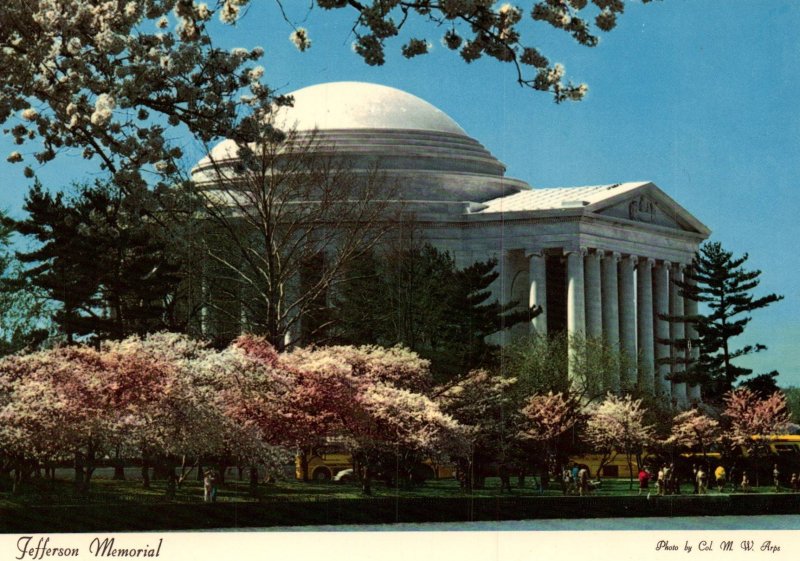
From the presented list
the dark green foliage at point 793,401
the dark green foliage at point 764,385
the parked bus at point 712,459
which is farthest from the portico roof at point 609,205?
the parked bus at point 712,459

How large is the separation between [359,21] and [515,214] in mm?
77503

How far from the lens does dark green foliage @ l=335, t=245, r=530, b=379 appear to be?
58.4 metres

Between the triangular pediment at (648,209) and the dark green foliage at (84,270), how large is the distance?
174ft

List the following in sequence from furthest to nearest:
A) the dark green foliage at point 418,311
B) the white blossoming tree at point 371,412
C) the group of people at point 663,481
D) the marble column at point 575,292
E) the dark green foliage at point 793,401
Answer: the marble column at point 575,292 < the dark green foliage at point 793,401 < the dark green foliage at point 418,311 < the group of people at point 663,481 < the white blossoming tree at point 371,412

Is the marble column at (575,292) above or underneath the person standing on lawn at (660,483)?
above

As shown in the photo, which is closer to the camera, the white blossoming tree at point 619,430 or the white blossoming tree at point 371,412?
the white blossoming tree at point 371,412

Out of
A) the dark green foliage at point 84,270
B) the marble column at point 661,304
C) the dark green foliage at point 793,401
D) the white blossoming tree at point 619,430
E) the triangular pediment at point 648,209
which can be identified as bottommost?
the white blossoming tree at point 619,430

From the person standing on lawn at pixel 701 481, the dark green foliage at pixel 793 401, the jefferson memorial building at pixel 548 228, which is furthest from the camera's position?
the jefferson memorial building at pixel 548 228

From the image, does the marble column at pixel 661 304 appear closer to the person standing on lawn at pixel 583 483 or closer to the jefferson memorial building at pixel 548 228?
the jefferson memorial building at pixel 548 228

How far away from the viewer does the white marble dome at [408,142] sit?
98250 mm

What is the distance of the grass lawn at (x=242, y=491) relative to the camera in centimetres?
3822

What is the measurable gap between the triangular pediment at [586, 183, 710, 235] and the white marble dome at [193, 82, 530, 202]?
640 cm

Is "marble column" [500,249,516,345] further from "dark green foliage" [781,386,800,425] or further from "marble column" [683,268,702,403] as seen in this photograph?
"dark green foliage" [781,386,800,425]

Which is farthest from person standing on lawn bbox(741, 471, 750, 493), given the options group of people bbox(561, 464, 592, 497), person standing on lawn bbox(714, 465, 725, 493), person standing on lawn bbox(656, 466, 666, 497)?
group of people bbox(561, 464, 592, 497)
